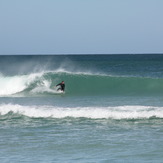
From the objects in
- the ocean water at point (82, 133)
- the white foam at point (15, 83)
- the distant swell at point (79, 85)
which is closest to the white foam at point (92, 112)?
the ocean water at point (82, 133)

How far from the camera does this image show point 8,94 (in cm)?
3044

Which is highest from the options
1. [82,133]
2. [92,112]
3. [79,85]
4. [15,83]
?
[15,83]

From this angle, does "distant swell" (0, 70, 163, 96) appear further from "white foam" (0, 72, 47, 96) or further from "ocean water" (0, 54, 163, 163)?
"ocean water" (0, 54, 163, 163)

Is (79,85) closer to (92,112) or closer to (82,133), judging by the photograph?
(92,112)

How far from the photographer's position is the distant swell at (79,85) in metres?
29.4

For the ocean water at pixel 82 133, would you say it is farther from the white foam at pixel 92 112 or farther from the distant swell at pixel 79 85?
the distant swell at pixel 79 85

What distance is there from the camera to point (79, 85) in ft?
104

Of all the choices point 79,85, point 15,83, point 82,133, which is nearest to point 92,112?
point 82,133

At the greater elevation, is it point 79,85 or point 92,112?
point 79,85

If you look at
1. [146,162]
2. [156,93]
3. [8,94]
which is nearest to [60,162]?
[146,162]

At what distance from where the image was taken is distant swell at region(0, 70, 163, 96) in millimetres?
29375

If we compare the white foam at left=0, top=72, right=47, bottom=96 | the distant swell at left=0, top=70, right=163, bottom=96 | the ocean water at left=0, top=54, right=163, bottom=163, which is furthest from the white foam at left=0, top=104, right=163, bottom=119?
the white foam at left=0, top=72, right=47, bottom=96

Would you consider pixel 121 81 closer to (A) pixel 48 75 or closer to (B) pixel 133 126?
(A) pixel 48 75

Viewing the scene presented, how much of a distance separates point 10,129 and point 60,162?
4794 mm
